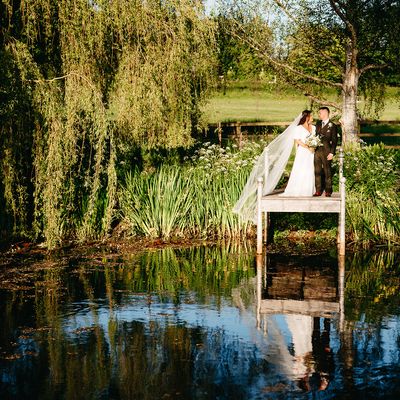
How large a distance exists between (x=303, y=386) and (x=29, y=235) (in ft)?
27.6

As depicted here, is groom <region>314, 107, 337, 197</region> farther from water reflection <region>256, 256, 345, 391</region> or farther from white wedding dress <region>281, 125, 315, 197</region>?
water reflection <region>256, 256, 345, 391</region>

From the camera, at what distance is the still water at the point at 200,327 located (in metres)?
6.97

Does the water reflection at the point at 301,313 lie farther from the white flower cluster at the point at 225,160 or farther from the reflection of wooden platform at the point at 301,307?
the white flower cluster at the point at 225,160

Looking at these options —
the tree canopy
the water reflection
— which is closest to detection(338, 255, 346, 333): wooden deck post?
the water reflection

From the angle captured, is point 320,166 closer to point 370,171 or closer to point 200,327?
point 370,171

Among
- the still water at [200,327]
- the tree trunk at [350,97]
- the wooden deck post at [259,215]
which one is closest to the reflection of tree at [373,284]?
the still water at [200,327]

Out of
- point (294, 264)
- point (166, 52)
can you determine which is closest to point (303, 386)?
point (294, 264)

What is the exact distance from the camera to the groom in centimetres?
1471

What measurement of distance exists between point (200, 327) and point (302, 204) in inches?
206

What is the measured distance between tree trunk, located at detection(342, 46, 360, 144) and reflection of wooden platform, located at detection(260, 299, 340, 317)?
13.0 metres

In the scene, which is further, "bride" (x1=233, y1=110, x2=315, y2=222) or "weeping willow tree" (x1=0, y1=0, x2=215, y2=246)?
"bride" (x1=233, y1=110, x2=315, y2=222)

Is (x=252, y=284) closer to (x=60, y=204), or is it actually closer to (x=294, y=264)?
(x=294, y=264)

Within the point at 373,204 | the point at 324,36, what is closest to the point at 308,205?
the point at 373,204

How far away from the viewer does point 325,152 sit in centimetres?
1487
